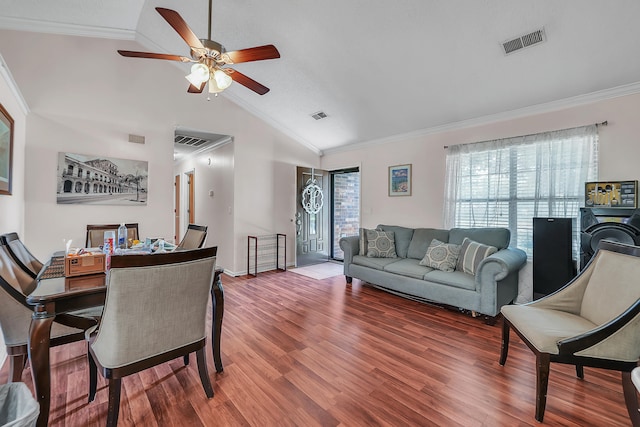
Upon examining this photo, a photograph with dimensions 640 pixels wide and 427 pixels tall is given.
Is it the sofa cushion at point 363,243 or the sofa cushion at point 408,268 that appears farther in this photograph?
the sofa cushion at point 363,243

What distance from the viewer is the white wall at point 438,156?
2873 millimetres

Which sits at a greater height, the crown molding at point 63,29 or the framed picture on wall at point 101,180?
the crown molding at point 63,29

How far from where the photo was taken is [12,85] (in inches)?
105

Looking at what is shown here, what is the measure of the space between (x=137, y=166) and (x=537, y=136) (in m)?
5.18

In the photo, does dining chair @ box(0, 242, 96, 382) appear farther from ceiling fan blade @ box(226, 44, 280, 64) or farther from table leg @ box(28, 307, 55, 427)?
ceiling fan blade @ box(226, 44, 280, 64)

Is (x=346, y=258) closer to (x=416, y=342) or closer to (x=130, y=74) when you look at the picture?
(x=416, y=342)

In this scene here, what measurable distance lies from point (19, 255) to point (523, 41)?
14.9 ft

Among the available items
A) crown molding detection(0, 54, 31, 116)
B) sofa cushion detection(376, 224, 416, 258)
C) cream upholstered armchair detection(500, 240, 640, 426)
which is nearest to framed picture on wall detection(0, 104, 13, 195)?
crown molding detection(0, 54, 31, 116)

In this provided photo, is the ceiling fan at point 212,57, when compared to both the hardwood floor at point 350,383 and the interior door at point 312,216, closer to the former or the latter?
the hardwood floor at point 350,383

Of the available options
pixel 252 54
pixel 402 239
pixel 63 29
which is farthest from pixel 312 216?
pixel 63 29

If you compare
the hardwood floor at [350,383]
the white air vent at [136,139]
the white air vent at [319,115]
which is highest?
the white air vent at [319,115]

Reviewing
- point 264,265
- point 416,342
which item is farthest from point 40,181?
point 416,342

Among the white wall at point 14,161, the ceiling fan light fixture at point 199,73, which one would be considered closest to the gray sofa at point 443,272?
the ceiling fan light fixture at point 199,73

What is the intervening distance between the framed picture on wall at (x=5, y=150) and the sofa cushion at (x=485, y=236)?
4.76m
